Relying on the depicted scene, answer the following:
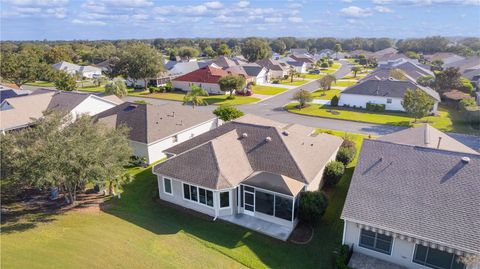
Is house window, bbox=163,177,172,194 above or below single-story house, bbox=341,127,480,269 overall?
below

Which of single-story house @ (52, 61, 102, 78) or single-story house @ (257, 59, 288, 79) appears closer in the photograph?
single-story house @ (257, 59, 288, 79)

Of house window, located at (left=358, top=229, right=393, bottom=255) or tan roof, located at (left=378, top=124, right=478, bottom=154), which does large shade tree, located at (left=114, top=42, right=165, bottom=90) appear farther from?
house window, located at (left=358, top=229, right=393, bottom=255)

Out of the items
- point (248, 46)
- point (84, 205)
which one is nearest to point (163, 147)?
point (84, 205)

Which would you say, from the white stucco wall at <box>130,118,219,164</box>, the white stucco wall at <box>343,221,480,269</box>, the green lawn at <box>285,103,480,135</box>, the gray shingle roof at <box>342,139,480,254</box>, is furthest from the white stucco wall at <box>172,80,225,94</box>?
the white stucco wall at <box>343,221,480,269</box>

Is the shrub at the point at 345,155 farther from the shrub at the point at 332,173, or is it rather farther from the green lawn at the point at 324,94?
the green lawn at the point at 324,94

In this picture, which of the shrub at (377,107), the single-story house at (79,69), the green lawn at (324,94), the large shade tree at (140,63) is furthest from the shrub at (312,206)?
the single-story house at (79,69)

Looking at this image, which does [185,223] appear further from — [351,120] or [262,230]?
[351,120]

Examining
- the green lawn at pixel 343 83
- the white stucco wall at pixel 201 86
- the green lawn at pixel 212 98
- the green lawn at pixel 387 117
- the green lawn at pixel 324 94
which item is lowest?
the green lawn at pixel 387 117
